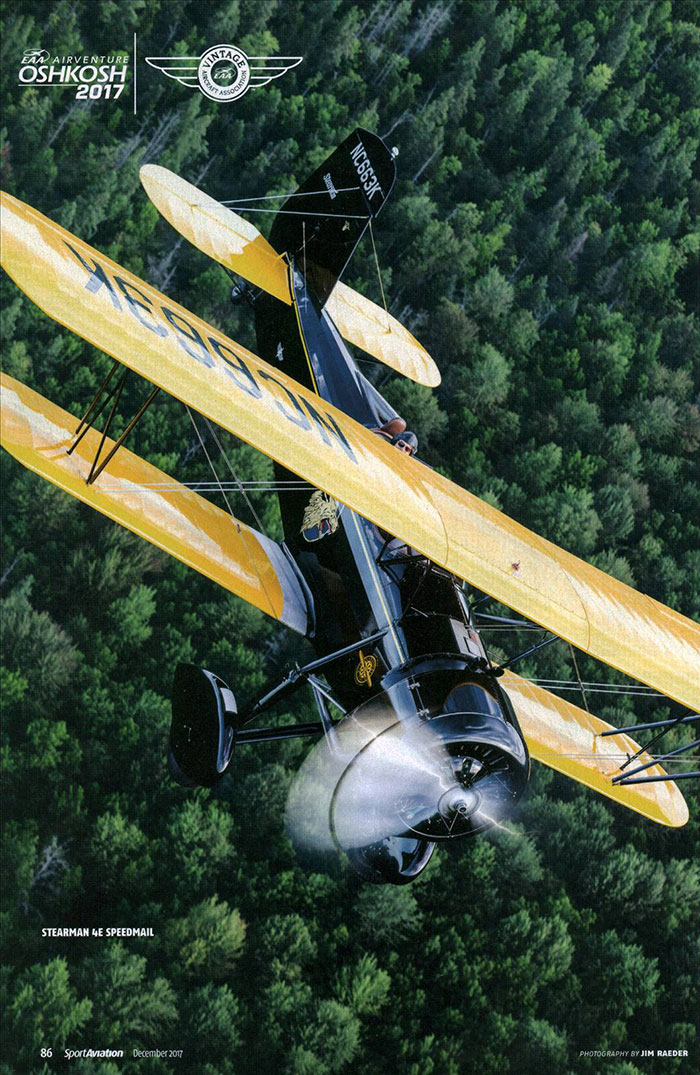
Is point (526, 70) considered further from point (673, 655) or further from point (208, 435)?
point (673, 655)

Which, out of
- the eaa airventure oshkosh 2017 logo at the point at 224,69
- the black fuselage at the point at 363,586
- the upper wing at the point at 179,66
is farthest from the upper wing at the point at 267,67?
the black fuselage at the point at 363,586

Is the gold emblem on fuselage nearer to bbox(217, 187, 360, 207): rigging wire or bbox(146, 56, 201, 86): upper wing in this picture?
bbox(217, 187, 360, 207): rigging wire

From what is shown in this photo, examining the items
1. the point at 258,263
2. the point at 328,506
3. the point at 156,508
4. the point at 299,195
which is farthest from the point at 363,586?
the point at 299,195

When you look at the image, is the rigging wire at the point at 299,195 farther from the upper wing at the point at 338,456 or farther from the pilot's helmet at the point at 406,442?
the upper wing at the point at 338,456

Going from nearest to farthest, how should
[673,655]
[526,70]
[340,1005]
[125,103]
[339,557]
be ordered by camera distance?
[673,655] < [339,557] < [340,1005] < [125,103] < [526,70]

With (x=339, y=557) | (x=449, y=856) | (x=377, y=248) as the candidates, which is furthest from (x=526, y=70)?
(x=449, y=856)

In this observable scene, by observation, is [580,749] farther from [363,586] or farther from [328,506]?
[328,506]
